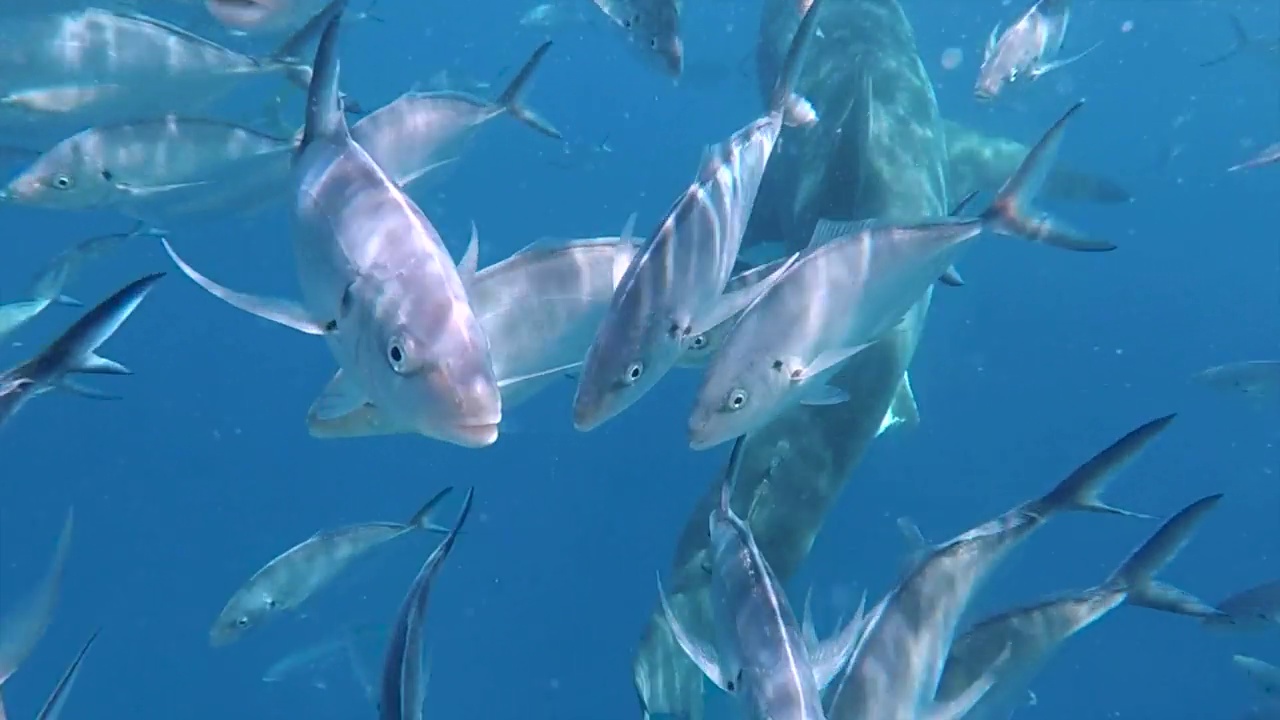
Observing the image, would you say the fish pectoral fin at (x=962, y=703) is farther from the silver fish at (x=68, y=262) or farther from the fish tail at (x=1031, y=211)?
the silver fish at (x=68, y=262)

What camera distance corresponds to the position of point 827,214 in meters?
7.32

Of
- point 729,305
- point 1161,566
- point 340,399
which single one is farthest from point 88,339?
point 1161,566

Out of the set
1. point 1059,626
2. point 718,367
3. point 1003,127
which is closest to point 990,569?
point 1059,626

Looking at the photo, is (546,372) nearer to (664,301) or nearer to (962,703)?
(664,301)

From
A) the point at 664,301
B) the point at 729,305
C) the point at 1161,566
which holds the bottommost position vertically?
the point at 1161,566

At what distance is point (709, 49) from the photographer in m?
59.5

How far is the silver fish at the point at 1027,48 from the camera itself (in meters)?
7.74

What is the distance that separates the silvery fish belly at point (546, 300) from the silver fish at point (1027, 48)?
519cm

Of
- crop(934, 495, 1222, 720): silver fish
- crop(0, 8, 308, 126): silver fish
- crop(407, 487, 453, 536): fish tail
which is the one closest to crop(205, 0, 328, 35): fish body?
crop(0, 8, 308, 126): silver fish

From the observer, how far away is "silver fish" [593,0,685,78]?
18.3 ft

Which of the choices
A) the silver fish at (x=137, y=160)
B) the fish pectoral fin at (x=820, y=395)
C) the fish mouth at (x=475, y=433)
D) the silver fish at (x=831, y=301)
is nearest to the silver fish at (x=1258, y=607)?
the silver fish at (x=831, y=301)

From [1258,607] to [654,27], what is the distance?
441cm

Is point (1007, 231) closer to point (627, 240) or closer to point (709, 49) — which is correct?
point (627, 240)

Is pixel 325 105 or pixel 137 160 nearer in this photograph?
pixel 325 105
